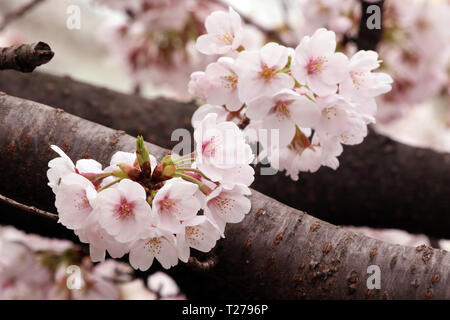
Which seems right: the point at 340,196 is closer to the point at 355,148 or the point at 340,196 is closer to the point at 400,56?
the point at 355,148

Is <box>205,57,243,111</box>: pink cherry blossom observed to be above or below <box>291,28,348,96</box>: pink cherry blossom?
below

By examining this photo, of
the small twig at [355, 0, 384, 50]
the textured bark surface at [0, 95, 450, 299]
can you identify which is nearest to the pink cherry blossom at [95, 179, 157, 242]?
the textured bark surface at [0, 95, 450, 299]

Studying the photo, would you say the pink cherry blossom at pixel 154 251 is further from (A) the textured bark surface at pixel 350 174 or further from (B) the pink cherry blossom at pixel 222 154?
(A) the textured bark surface at pixel 350 174

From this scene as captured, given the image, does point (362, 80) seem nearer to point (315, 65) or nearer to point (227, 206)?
point (315, 65)

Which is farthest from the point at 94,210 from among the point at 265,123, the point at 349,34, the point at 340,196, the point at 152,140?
the point at 349,34

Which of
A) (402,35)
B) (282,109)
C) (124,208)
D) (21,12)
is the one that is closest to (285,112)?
(282,109)

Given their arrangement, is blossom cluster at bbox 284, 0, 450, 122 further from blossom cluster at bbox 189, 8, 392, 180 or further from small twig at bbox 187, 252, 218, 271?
small twig at bbox 187, 252, 218, 271
